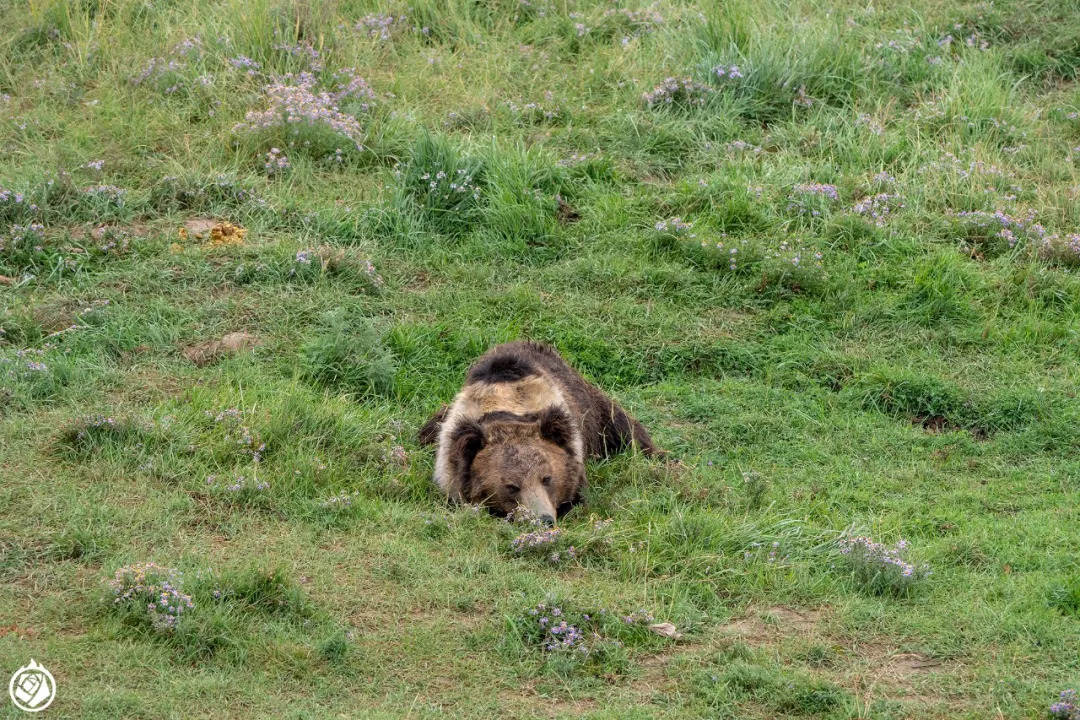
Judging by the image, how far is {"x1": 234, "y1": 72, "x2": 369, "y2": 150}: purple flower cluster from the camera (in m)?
10.7

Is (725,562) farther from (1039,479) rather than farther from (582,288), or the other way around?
(582,288)

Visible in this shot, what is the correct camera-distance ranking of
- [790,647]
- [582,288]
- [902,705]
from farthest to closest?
1. [582,288]
2. [790,647]
3. [902,705]

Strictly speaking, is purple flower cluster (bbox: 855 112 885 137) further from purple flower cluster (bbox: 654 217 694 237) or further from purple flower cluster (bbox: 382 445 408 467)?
purple flower cluster (bbox: 382 445 408 467)

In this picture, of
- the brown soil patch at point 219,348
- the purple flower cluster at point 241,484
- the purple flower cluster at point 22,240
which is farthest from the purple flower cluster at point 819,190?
the purple flower cluster at point 22,240

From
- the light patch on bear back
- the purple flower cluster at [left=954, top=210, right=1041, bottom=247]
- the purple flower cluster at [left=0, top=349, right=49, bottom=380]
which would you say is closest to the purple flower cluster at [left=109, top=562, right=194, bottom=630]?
the light patch on bear back

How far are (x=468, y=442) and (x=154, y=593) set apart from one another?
2179mm

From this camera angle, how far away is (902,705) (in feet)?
17.3

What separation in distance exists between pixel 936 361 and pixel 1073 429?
3.70ft

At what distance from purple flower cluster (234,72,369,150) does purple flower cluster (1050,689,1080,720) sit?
7172 millimetres

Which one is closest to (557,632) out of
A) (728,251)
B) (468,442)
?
(468,442)

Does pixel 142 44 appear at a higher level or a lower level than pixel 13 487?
higher

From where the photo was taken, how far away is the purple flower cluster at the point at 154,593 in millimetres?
5449

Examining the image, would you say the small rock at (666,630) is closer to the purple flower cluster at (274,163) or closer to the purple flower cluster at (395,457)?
the purple flower cluster at (395,457)

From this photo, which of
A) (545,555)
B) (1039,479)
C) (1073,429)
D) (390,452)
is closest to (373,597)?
(545,555)
